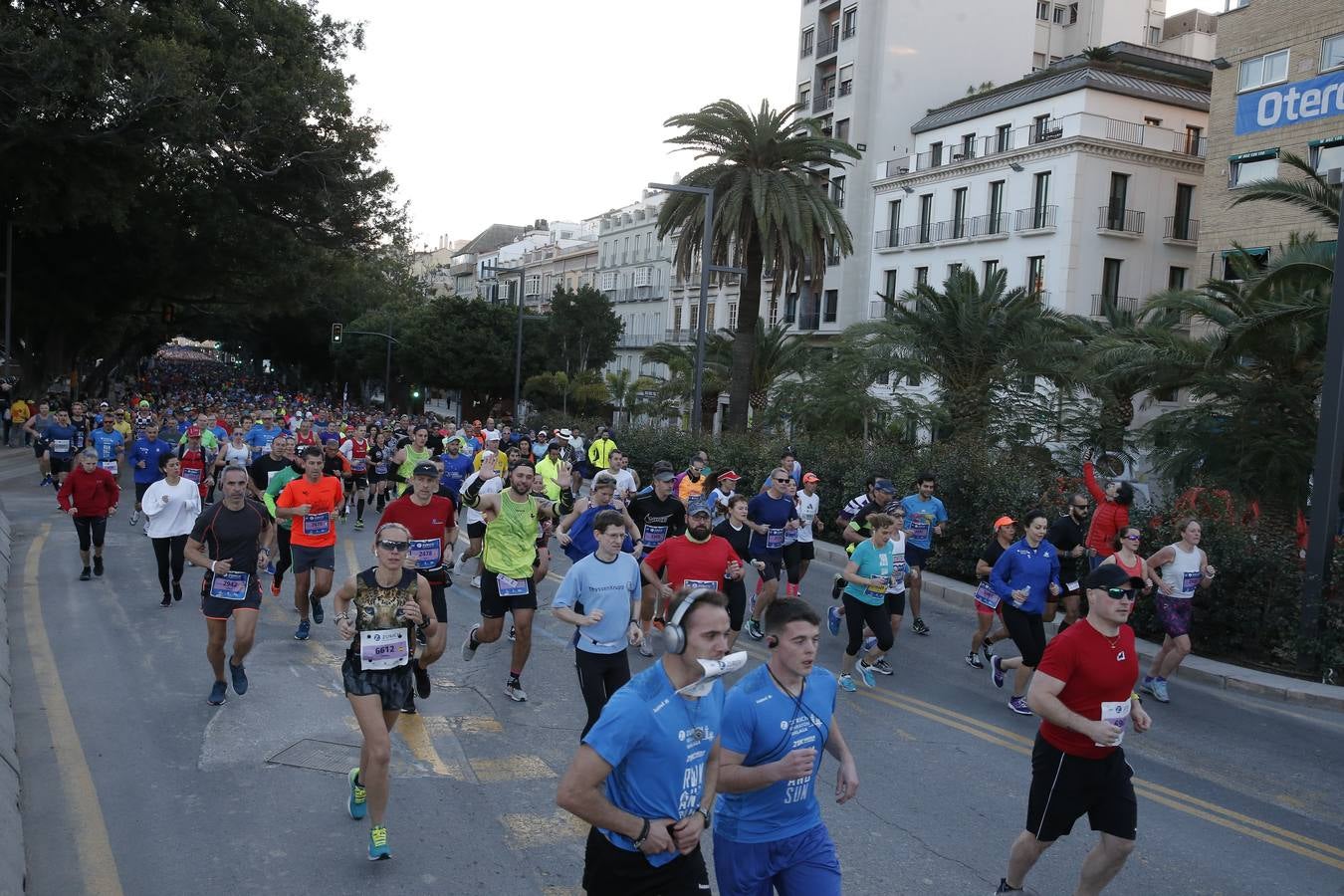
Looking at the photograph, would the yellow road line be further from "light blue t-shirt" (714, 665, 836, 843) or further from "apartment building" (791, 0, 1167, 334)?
"apartment building" (791, 0, 1167, 334)

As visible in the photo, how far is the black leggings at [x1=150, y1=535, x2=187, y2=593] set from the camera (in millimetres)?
11719

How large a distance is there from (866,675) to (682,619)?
6.75 m

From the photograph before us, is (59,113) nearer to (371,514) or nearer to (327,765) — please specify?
(371,514)

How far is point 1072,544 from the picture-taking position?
11.5 m

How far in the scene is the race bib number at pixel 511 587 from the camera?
347 inches

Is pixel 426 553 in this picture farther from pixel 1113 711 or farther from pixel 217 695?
pixel 1113 711

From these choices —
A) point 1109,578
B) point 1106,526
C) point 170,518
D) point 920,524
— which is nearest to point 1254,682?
point 1106,526

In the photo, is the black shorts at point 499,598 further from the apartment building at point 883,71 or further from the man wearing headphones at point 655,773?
the apartment building at point 883,71

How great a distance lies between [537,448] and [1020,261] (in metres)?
26.7

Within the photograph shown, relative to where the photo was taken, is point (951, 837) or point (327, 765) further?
point (327, 765)

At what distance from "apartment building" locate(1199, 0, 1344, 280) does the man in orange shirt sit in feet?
84.7

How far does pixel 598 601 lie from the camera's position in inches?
282

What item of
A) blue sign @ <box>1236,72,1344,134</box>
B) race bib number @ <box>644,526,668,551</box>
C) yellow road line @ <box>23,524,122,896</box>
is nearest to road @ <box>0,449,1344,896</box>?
yellow road line @ <box>23,524,122,896</box>

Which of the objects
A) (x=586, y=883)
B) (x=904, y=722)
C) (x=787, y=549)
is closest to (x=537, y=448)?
(x=787, y=549)
